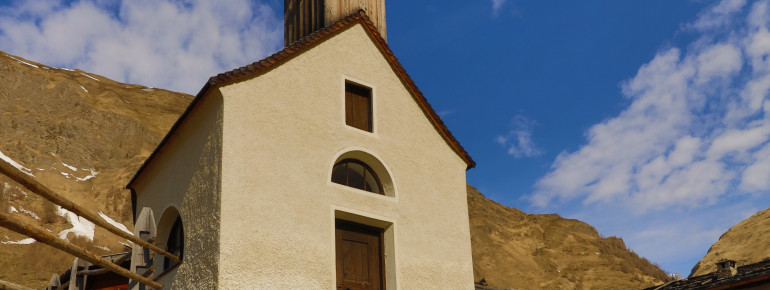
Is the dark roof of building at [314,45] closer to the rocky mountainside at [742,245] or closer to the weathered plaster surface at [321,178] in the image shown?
the weathered plaster surface at [321,178]

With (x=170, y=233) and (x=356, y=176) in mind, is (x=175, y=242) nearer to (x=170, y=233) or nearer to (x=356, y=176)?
(x=170, y=233)

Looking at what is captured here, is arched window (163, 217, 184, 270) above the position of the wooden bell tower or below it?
below

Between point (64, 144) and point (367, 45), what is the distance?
49.6 metres

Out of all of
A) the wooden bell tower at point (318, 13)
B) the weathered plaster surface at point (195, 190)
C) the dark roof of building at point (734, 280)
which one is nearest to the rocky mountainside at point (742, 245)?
the dark roof of building at point (734, 280)

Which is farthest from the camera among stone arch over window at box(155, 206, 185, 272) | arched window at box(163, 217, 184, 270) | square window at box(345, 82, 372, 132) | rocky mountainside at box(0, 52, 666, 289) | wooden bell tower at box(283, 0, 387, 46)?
rocky mountainside at box(0, 52, 666, 289)

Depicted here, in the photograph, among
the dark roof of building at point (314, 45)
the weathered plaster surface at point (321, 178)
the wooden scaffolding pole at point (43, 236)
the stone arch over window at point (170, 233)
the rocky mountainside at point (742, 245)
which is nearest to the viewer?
the wooden scaffolding pole at point (43, 236)

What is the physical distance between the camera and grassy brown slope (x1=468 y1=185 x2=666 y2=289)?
57.3 m

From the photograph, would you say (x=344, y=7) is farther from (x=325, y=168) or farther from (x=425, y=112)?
(x=325, y=168)

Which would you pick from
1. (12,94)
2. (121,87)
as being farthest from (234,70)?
(121,87)

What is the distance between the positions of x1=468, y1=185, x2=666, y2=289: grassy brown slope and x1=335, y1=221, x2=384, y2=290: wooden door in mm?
41186

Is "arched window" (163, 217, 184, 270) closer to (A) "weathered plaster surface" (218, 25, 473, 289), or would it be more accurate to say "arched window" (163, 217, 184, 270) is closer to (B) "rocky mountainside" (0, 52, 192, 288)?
(A) "weathered plaster surface" (218, 25, 473, 289)

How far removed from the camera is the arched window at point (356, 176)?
1534 cm

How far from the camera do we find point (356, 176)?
15.7 meters

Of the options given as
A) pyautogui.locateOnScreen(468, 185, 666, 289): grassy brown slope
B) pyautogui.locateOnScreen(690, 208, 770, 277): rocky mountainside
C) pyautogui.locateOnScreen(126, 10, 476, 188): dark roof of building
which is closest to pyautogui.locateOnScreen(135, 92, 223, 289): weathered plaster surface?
pyautogui.locateOnScreen(126, 10, 476, 188): dark roof of building
